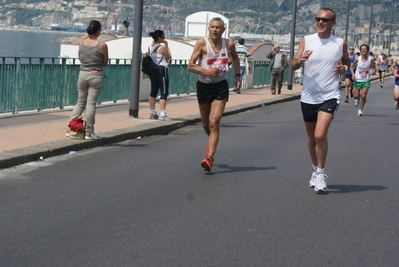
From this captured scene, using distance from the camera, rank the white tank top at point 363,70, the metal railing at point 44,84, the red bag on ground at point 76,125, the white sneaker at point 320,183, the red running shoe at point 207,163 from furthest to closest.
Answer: the white tank top at point 363,70 → the metal railing at point 44,84 → the red bag on ground at point 76,125 → the red running shoe at point 207,163 → the white sneaker at point 320,183

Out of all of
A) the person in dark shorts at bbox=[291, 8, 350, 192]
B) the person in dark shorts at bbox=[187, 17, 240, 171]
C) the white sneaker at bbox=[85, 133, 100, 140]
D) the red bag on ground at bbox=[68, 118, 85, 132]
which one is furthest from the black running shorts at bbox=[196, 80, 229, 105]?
the white sneaker at bbox=[85, 133, 100, 140]

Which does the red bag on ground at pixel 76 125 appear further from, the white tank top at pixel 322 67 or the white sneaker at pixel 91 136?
the white tank top at pixel 322 67

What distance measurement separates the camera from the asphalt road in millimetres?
6832

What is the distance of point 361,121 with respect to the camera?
2095 centimetres

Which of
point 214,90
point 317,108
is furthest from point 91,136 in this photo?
point 317,108

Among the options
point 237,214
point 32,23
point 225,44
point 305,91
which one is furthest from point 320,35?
point 32,23

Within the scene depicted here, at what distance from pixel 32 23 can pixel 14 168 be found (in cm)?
17328

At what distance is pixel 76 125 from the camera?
13.1 m

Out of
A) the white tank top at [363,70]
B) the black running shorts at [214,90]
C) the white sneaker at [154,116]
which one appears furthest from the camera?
the white tank top at [363,70]

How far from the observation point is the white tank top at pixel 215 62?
11.0 meters

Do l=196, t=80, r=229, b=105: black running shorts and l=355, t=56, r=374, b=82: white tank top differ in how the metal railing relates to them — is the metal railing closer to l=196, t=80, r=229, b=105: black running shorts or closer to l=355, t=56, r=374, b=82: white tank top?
l=355, t=56, r=374, b=82: white tank top

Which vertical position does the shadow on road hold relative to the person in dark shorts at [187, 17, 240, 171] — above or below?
below

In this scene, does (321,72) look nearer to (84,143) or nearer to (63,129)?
(84,143)

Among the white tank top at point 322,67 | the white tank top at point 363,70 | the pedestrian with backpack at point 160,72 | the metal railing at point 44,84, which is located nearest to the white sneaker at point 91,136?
the pedestrian with backpack at point 160,72
